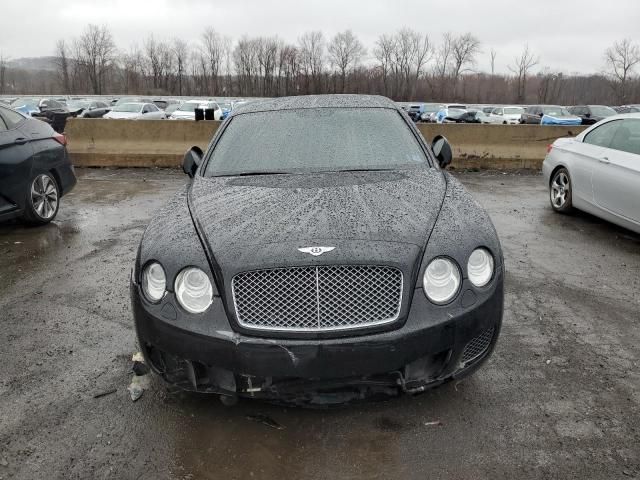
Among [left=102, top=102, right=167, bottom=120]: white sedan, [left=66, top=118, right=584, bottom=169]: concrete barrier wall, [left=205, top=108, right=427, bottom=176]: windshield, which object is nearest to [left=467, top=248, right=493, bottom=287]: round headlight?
[left=205, top=108, right=427, bottom=176]: windshield

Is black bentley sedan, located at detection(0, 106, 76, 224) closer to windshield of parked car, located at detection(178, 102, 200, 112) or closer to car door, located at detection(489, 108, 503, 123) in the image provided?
windshield of parked car, located at detection(178, 102, 200, 112)

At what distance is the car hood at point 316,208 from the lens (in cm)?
262

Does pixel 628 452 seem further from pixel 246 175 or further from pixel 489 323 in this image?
pixel 246 175

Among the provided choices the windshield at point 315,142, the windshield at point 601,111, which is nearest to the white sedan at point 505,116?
the windshield at point 601,111

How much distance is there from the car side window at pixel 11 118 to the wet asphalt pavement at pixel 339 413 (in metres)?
2.48

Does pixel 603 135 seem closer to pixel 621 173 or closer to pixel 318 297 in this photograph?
pixel 621 173

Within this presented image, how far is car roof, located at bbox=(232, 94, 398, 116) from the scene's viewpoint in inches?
177

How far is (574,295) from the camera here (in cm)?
450

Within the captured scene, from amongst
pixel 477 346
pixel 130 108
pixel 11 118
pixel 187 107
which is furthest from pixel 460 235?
pixel 187 107

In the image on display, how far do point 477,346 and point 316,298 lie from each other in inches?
34.4

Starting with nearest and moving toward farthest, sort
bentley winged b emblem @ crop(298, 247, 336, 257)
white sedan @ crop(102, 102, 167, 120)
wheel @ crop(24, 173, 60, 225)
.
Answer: bentley winged b emblem @ crop(298, 247, 336, 257) → wheel @ crop(24, 173, 60, 225) → white sedan @ crop(102, 102, 167, 120)

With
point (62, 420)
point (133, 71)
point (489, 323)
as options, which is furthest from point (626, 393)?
point (133, 71)

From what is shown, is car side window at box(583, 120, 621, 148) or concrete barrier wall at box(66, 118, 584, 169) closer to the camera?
car side window at box(583, 120, 621, 148)

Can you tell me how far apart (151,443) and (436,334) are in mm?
1480
